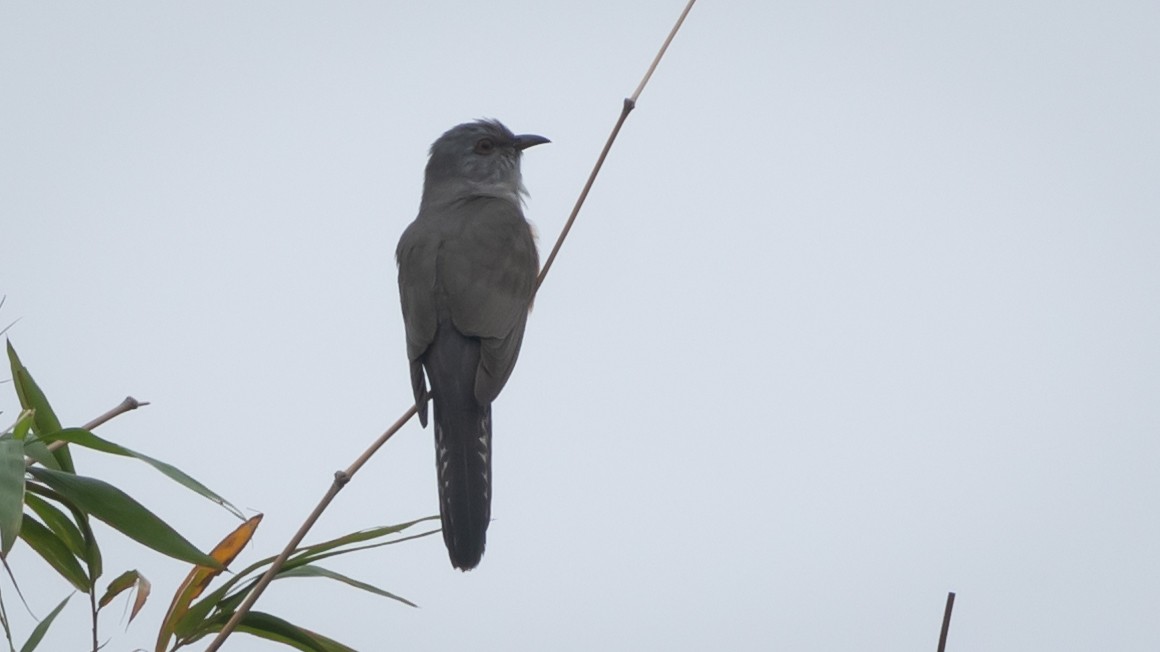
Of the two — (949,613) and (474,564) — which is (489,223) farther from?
(949,613)

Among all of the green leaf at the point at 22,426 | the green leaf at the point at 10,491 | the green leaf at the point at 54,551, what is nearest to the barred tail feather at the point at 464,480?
the green leaf at the point at 54,551

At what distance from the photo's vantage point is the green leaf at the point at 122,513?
7.63 feet

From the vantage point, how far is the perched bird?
13.7ft

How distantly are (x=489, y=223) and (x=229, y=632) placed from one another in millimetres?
3256

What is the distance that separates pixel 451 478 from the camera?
415cm

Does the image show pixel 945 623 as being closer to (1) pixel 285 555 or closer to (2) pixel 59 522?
(1) pixel 285 555

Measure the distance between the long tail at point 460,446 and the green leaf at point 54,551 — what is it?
4.69ft

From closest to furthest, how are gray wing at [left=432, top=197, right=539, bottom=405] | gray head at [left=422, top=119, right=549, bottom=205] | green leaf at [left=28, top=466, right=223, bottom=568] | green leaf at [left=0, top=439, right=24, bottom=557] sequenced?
green leaf at [left=0, top=439, right=24, bottom=557] → green leaf at [left=28, top=466, right=223, bottom=568] → gray wing at [left=432, top=197, right=539, bottom=405] → gray head at [left=422, top=119, right=549, bottom=205]

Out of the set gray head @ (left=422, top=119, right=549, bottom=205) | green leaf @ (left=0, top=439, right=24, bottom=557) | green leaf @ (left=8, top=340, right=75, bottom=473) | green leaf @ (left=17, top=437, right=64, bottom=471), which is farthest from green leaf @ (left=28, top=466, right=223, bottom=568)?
gray head @ (left=422, top=119, right=549, bottom=205)

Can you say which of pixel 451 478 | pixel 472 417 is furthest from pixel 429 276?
pixel 451 478

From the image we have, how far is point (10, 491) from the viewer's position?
2.12 metres

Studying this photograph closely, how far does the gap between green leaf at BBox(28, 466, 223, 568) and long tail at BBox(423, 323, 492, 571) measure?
1597 mm

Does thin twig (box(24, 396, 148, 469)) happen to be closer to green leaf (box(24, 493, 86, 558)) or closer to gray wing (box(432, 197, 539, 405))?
green leaf (box(24, 493, 86, 558))

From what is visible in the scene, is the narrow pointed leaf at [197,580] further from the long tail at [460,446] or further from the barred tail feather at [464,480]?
the long tail at [460,446]
